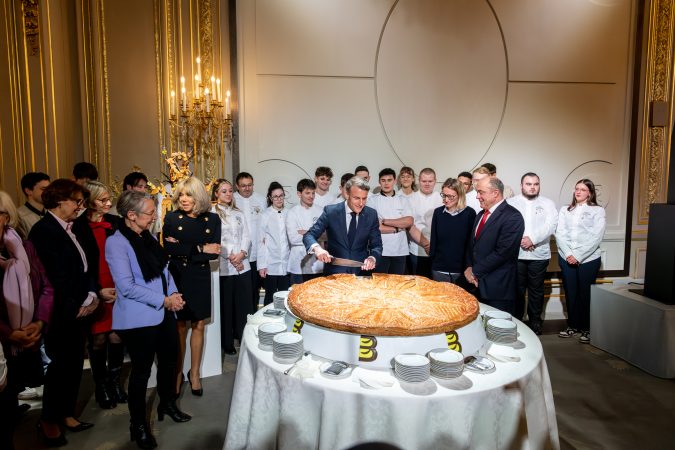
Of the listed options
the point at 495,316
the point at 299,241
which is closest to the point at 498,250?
the point at 495,316

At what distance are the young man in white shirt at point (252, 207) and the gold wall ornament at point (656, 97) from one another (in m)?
4.52

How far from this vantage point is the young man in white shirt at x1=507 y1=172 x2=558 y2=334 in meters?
4.46

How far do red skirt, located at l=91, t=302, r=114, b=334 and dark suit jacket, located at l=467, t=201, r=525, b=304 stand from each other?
8.01ft

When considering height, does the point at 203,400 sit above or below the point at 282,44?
below

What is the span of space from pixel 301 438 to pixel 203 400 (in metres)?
1.51

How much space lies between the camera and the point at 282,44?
4797 mm

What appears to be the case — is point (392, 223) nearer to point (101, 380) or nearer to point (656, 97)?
point (101, 380)

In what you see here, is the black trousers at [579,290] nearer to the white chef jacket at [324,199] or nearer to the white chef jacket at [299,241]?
the white chef jacket at [324,199]

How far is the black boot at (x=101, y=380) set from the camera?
2.92 m

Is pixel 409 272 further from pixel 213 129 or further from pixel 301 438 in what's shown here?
pixel 301 438

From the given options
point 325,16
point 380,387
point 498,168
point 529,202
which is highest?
point 325,16

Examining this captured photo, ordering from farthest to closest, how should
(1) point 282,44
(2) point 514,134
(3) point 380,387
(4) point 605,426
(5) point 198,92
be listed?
(2) point 514,134, (1) point 282,44, (5) point 198,92, (4) point 605,426, (3) point 380,387

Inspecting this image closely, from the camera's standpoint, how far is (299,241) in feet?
13.9

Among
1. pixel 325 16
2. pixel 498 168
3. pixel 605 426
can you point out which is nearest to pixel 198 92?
pixel 325 16
